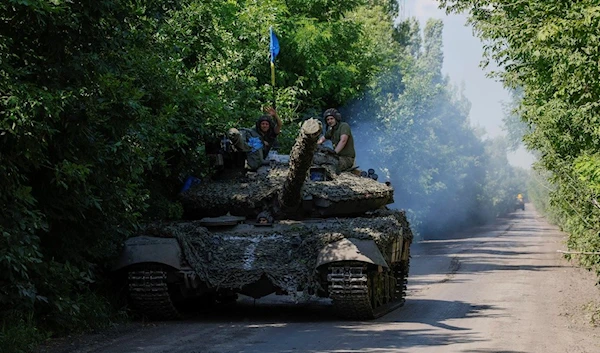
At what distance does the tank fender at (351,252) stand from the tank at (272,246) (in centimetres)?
1

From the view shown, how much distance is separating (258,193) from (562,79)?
4296mm

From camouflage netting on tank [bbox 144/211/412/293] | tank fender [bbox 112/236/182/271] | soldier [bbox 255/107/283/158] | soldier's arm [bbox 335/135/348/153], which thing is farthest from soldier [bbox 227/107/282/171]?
tank fender [bbox 112/236/182/271]

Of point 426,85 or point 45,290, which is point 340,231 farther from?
point 426,85

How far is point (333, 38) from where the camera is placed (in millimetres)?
30031

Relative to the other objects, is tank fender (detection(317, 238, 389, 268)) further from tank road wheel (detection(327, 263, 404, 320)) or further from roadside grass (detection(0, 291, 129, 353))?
roadside grass (detection(0, 291, 129, 353))

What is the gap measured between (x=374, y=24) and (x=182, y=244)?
39.0 metres

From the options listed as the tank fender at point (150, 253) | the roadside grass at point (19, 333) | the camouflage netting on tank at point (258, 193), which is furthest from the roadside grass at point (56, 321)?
the camouflage netting on tank at point (258, 193)

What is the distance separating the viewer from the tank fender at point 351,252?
12.8 meters

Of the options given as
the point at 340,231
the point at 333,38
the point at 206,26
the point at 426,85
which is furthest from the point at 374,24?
the point at 340,231

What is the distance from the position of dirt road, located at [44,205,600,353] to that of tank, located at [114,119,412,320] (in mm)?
393

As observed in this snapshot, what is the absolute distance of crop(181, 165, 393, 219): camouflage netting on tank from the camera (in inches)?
568

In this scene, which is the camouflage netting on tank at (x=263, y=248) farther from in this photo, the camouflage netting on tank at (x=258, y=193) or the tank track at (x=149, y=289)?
the camouflage netting on tank at (x=258, y=193)

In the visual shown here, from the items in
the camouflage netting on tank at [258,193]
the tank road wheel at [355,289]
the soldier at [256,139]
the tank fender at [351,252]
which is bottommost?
the tank road wheel at [355,289]

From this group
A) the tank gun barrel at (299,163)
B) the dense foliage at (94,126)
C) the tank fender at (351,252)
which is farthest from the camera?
the tank fender at (351,252)
